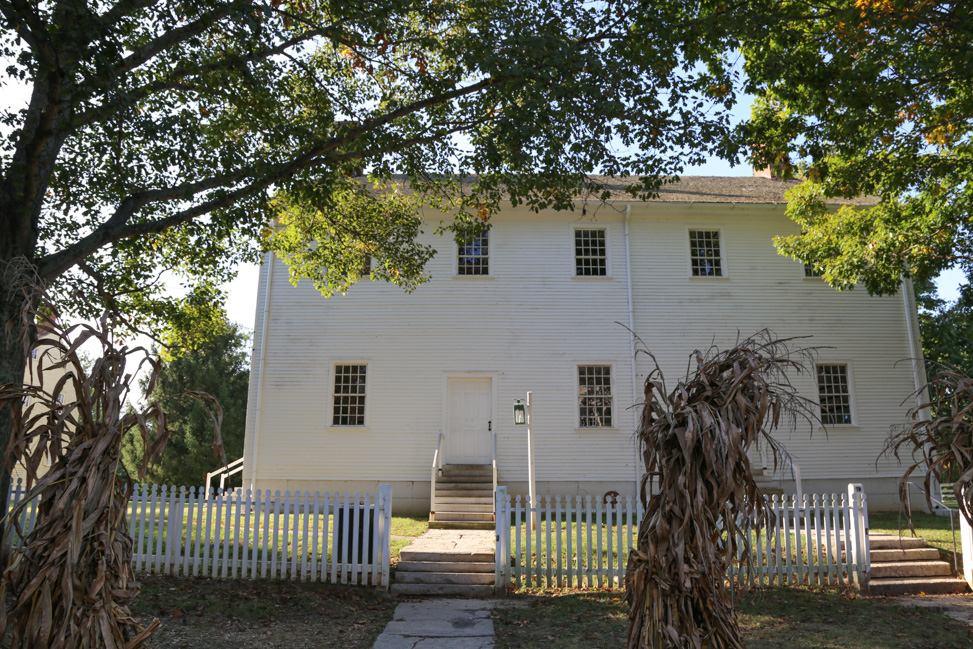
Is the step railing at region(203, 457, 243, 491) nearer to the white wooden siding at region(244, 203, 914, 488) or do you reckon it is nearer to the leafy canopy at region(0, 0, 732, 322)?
the white wooden siding at region(244, 203, 914, 488)

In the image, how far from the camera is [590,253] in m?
17.4

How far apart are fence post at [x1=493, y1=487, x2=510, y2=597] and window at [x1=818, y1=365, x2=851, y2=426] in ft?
37.5

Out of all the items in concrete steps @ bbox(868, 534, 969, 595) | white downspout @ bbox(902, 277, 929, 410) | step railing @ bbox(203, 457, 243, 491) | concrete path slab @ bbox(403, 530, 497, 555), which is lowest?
concrete steps @ bbox(868, 534, 969, 595)

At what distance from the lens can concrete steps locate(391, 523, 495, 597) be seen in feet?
29.4

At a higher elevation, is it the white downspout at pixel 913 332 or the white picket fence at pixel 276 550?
the white downspout at pixel 913 332

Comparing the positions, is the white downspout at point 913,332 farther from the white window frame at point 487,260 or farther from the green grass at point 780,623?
the white window frame at point 487,260

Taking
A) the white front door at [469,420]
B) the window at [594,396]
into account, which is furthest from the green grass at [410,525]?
the window at [594,396]

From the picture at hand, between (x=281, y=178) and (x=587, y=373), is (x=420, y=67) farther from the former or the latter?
(x=587, y=373)

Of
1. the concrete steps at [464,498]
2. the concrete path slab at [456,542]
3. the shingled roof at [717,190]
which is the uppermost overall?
the shingled roof at [717,190]

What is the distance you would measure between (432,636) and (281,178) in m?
5.88

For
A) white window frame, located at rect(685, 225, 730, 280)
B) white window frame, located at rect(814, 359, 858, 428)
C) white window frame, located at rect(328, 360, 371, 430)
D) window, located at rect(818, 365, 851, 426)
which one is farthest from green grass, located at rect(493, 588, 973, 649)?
white window frame, located at rect(685, 225, 730, 280)

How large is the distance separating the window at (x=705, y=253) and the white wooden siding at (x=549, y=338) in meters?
0.24

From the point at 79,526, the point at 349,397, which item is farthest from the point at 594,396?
the point at 79,526

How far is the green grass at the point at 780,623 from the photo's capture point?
6.82 metres
